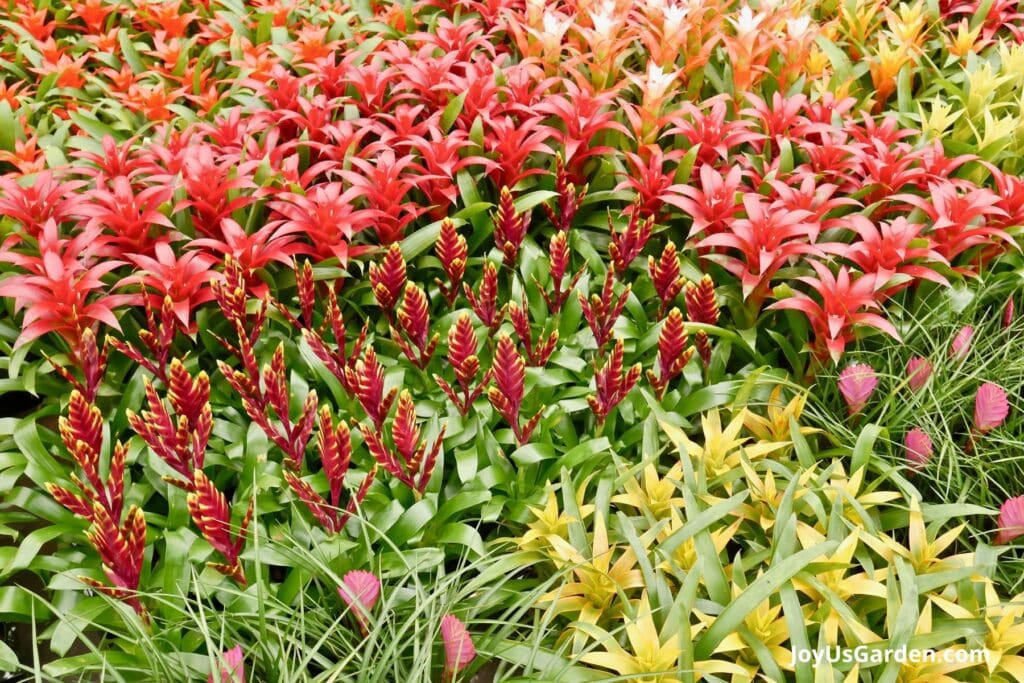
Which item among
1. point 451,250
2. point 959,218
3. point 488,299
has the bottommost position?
point 488,299

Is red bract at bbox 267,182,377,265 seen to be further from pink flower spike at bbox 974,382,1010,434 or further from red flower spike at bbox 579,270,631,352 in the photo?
pink flower spike at bbox 974,382,1010,434

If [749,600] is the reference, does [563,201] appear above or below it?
above

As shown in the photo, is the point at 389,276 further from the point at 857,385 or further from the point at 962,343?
the point at 962,343

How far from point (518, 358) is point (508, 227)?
0.58 meters

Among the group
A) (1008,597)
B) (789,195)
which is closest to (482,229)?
(789,195)

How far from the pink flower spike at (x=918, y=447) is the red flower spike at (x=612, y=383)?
2.44 ft

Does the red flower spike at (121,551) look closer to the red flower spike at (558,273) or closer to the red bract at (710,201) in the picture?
the red flower spike at (558,273)

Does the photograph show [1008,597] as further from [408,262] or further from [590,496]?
[408,262]

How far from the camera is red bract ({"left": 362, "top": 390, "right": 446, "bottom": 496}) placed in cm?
174

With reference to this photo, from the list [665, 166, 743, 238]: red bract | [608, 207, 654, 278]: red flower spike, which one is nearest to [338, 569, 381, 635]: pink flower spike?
[608, 207, 654, 278]: red flower spike

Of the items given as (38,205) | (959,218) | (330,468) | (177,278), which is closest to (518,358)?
(330,468)

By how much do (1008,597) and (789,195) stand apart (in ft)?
4.24

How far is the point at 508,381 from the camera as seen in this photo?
6.24 ft

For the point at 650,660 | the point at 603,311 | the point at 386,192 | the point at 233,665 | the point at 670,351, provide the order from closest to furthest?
the point at 233,665 → the point at 650,660 → the point at 670,351 → the point at 603,311 → the point at 386,192
